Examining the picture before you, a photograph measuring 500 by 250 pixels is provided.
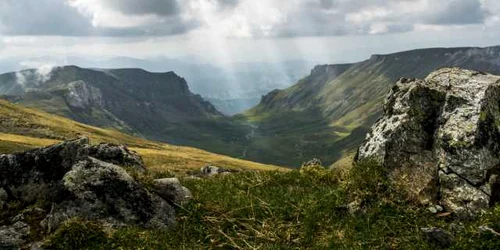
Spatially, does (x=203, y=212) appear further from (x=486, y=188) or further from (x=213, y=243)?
(x=486, y=188)

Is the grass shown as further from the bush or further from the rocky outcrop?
the rocky outcrop

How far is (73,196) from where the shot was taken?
16375 millimetres

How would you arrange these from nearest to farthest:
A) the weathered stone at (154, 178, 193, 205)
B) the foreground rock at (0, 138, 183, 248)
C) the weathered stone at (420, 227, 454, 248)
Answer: the weathered stone at (420, 227, 454, 248), the foreground rock at (0, 138, 183, 248), the weathered stone at (154, 178, 193, 205)

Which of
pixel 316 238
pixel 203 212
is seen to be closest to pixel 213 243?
pixel 203 212

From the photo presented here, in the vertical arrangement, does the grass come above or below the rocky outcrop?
below

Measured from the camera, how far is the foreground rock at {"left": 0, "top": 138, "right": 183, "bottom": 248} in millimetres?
16109

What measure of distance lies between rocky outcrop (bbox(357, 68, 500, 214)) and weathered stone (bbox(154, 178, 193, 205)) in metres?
7.16

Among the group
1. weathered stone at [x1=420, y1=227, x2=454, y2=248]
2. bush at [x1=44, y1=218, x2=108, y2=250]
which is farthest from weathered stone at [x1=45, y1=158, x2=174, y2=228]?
weathered stone at [x1=420, y1=227, x2=454, y2=248]

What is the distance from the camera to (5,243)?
49.1 ft

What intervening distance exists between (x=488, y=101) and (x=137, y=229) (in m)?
13.4

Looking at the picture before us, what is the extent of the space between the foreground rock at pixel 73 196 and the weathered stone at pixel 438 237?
8.13m

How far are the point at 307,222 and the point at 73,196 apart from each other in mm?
7696

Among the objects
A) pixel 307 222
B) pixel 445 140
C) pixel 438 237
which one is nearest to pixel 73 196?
pixel 307 222

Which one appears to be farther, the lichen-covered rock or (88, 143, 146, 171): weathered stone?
(88, 143, 146, 171): weathered stone
